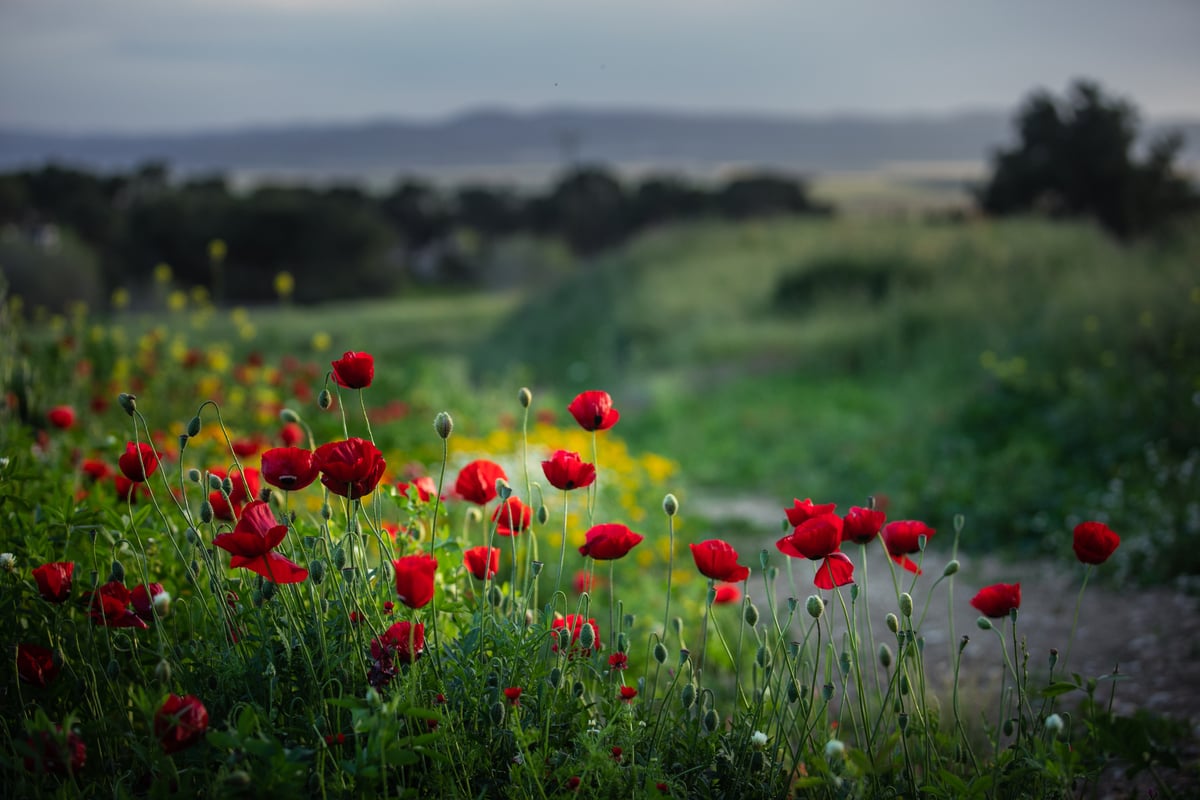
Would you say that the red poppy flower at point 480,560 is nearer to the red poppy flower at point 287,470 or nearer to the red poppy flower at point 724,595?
the red poppy flower at point 287,470

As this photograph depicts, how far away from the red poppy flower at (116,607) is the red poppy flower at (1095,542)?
64.1 inches

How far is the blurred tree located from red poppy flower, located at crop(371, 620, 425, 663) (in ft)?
53.3

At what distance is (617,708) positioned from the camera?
1.61 metres

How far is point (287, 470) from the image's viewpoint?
58.6 inches

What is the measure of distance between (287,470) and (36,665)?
0.57 meters

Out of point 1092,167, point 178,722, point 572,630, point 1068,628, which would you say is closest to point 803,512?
point 572,630

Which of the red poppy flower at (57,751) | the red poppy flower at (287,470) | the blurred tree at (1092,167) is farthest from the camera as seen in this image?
the blurred tree at (1092,167)

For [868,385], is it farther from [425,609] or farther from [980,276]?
[425,609]

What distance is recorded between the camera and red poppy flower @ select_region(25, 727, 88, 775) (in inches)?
48.8

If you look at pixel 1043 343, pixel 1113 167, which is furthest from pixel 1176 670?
pixel 1113 167

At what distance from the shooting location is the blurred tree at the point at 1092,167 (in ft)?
50.5

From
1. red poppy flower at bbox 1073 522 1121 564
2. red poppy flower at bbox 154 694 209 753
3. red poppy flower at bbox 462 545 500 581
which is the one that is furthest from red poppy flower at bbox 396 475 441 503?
red poppy flower at bbox 1073 522 1121 564

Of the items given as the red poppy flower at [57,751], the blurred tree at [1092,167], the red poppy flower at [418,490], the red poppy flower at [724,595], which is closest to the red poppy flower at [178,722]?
the red poppy flower at [57,751]

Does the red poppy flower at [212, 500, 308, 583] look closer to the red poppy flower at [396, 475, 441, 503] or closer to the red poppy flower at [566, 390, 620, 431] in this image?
the red poppy flower at [396, 475, 441, 503]
